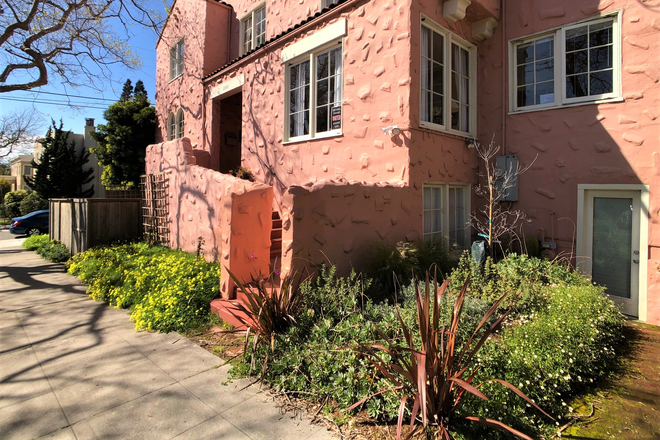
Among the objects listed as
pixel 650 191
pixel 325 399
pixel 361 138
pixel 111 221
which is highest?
pixel 361 138

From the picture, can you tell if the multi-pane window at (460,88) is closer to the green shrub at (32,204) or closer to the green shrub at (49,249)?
the green shrub at (49,249)

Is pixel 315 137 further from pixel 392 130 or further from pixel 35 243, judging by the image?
pixel 35 243

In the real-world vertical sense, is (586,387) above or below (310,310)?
below

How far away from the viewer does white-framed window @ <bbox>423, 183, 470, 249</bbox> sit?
6.78 m

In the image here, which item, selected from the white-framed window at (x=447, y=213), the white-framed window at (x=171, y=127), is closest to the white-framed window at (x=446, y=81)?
the white-framed window at (x=447, y=213)

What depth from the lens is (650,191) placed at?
18.2 ft

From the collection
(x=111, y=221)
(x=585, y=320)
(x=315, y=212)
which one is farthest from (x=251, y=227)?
(x=111, y=221)

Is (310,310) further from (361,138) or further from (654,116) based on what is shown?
(654,116)

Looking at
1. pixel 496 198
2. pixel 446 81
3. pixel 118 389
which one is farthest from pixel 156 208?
pixel 496 198

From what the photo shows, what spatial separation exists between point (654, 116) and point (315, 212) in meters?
5.31

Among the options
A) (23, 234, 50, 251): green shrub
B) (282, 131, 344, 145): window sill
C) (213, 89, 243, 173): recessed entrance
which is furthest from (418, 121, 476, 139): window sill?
(23, 234, 50, 251): green shrub

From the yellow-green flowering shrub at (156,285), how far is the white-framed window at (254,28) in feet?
22.5

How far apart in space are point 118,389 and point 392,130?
5035 millimetres

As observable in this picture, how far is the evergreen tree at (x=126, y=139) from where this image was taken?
47.8ft
